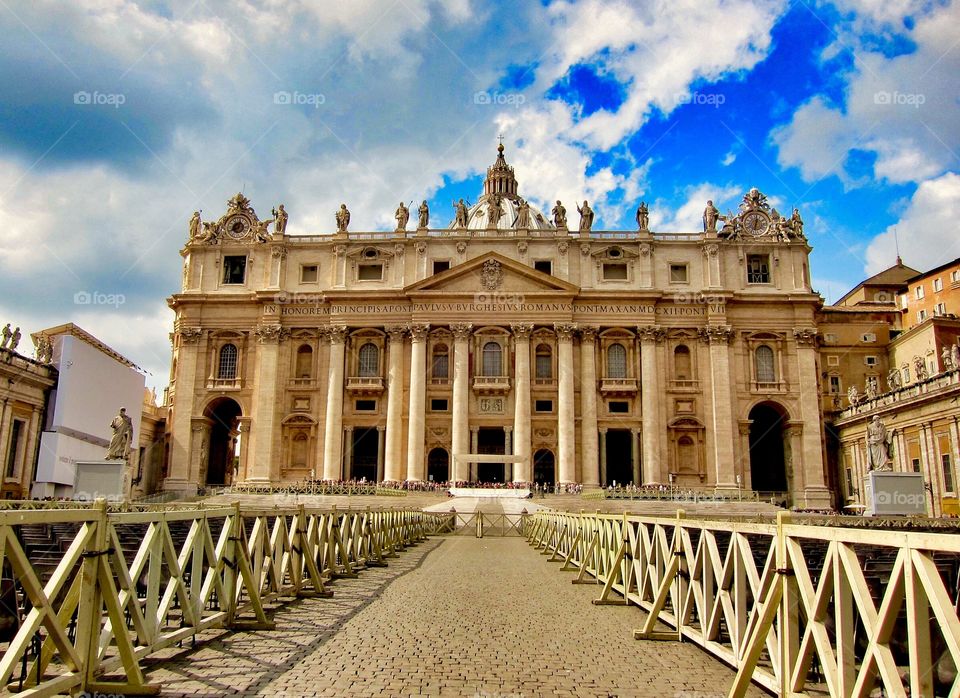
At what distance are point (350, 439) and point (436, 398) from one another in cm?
679

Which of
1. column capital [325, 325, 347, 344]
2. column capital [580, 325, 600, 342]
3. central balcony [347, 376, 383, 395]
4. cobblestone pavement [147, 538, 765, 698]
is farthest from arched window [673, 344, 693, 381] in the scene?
cobblestone pavement [147, 538, 765, 698]

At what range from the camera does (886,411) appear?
46.3 m

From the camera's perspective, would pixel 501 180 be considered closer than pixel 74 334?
No

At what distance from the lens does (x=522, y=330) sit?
56.2 m

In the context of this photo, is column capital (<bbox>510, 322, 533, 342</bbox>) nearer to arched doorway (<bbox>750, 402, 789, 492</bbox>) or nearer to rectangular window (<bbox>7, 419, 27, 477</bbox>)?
arched doorway (<bbox>750, 402, 789, 492</bbox>)

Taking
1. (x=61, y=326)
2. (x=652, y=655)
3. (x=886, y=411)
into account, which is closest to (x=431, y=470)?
(x=61, y=326)

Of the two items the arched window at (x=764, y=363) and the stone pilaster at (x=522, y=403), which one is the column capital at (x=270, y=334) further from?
the arched window at (x=764, y=363)

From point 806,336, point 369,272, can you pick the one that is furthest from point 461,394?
point 806,336

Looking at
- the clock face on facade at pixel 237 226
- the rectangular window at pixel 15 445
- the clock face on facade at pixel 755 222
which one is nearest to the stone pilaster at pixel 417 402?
the clock face on facade at pixel 237 226

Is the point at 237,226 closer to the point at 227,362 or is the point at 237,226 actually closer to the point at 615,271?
the point at 227,362

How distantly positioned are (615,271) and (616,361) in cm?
681

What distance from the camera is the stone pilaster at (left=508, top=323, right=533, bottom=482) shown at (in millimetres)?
53719

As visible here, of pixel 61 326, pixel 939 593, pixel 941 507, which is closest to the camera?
pixel 939 593

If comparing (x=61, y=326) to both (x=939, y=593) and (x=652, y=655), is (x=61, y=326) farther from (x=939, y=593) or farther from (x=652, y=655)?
(x=939, y=593)
